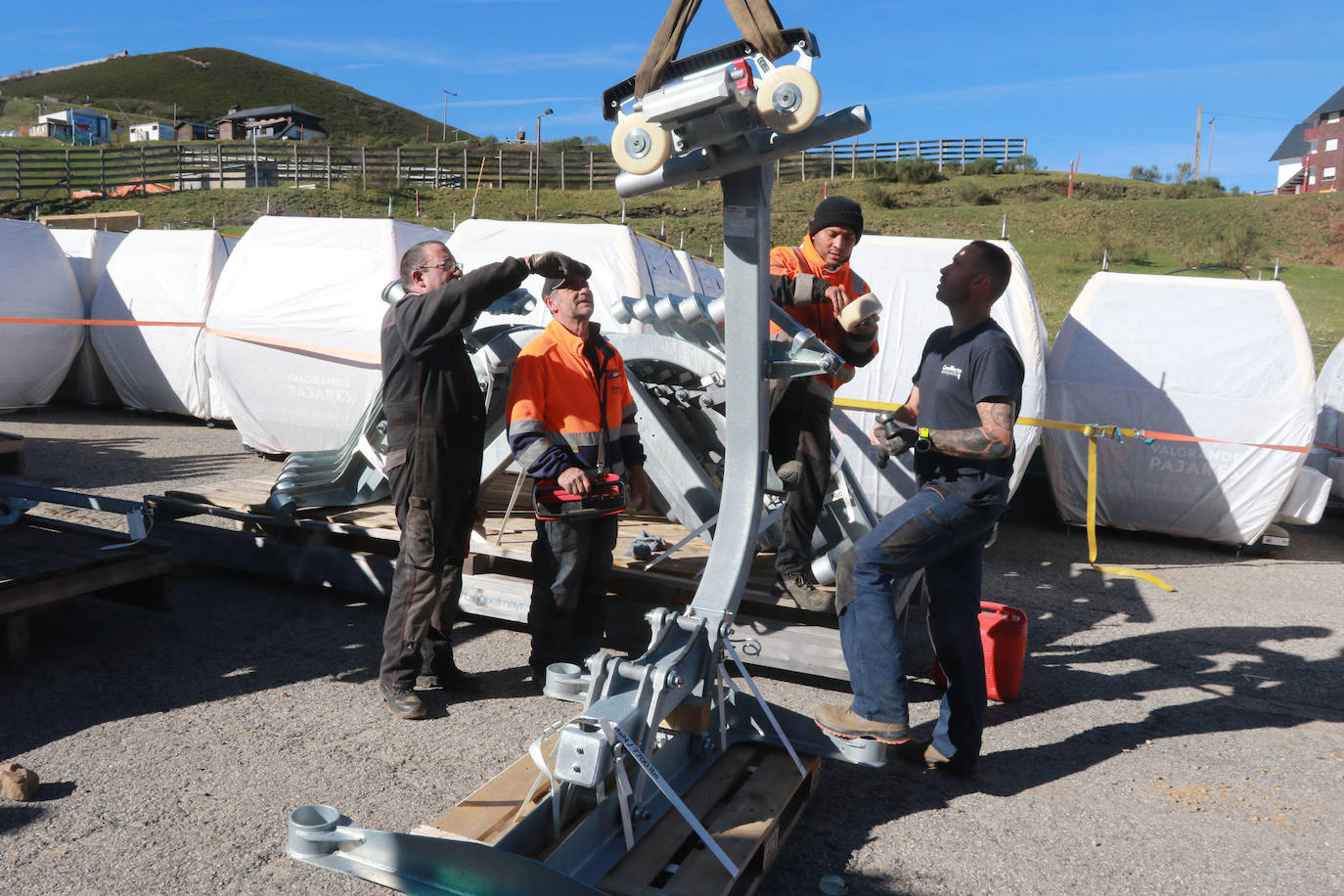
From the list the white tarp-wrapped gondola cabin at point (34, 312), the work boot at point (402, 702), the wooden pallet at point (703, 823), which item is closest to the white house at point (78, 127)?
the white tarp-wrapped gondola cabin at point (34, 312)

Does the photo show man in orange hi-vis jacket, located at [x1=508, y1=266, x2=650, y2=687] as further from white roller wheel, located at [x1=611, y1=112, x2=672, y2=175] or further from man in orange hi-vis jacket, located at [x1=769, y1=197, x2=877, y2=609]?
white roller wheel, located at [x1=611, y1=112, x2=672, y2=175]

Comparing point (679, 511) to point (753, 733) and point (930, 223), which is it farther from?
point (930, 223)

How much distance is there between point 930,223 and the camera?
3197 cm

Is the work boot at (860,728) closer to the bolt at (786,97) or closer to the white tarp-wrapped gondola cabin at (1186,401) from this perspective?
the bolt at (786,97)

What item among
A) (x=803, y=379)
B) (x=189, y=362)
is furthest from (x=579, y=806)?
(x=189, y=362)

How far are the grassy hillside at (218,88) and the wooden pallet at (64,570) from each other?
12385 cm

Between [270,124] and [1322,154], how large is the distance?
75.2m

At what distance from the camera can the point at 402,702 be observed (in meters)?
4.04

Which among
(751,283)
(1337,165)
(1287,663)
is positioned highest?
(1337,165)

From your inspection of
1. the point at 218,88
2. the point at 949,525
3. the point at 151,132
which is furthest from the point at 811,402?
the point at 218,88

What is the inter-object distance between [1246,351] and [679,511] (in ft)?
17.3

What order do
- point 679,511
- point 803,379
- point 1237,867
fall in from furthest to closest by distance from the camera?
point 679,511 → point 803,379 → point 1237,867

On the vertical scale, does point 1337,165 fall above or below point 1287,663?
above

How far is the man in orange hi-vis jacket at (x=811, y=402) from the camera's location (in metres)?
4.48
